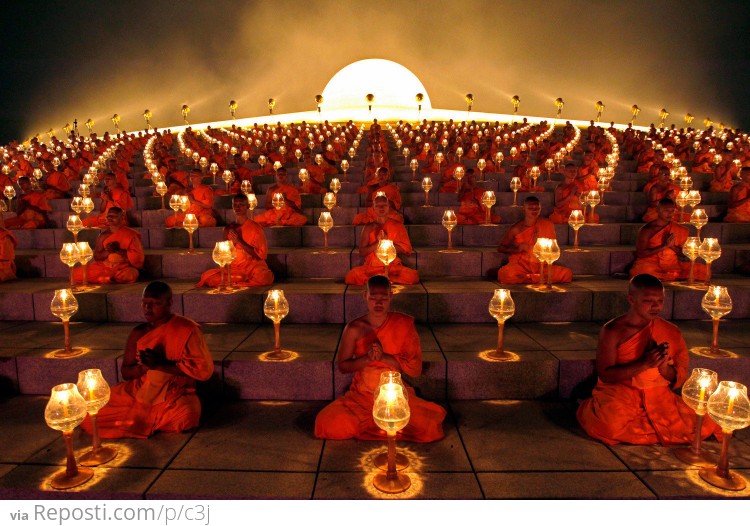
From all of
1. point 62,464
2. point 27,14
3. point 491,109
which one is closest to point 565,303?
point 62,464

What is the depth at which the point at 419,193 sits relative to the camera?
28.5 ft

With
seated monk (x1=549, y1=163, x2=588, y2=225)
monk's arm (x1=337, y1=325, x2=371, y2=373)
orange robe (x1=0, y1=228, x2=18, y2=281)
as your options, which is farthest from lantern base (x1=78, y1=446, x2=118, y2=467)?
seated monk (x1=549, y1=163, x2=588, y2=225)

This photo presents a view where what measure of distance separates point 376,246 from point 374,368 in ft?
7.39

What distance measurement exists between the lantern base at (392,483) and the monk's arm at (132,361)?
157cm

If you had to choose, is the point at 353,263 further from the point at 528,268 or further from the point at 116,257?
the point at 116,257

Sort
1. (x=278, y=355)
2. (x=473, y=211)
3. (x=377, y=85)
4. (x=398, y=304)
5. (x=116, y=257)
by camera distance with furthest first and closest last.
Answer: (x=377, y=85)
(x=473, y=211)
(x=116, y=257)
(x=398, y=304)
(x=278, y=355)

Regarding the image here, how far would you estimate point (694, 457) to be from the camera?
Result: 2820 millimetres

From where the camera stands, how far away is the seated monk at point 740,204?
24.1ft

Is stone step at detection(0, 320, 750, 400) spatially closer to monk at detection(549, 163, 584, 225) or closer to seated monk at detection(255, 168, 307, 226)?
seated monk at detection(255, 168, 307, 226)

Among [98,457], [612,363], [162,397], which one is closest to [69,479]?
[98,457]

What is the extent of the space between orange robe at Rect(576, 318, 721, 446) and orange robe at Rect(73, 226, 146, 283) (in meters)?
4.50

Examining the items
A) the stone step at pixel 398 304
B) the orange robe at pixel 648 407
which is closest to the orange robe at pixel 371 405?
the orange robe at pixel 648 407

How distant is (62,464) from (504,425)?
2.43 metres

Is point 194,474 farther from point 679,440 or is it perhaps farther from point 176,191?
point 176,191
